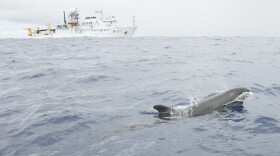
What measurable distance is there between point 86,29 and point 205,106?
12891cm

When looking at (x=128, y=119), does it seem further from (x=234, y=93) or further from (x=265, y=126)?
(x=265, y=126)

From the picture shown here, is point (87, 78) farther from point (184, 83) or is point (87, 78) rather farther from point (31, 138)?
point (31, 138)

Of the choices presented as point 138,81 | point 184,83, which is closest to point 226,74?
point 184,83

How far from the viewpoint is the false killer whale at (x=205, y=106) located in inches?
477

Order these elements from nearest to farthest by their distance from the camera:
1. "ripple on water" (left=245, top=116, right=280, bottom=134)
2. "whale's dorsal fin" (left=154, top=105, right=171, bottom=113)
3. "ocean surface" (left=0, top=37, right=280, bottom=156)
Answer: "ocean surface" (left=0, top=37, right=280, bottom=156) → "ripple on water" (left=245, top=116, right=280, bottom=134) → "whale's dorsal fin" (left=154, top=105, right=171, bottom=113)

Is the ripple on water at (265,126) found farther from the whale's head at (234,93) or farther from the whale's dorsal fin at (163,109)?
the whale's dorsal fin at (163,109)

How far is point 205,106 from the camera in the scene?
12625 millimetres

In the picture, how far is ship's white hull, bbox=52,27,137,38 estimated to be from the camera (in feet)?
440

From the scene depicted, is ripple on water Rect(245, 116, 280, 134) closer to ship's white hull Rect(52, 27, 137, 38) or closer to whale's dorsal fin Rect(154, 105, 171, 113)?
whale's dorsal fin Rect(154, 105, 171, 113)

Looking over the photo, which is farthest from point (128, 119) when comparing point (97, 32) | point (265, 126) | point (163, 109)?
point (97, 32)

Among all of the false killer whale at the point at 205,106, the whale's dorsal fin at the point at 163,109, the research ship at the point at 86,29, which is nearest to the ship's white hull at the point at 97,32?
the research ship at the point at 86,29

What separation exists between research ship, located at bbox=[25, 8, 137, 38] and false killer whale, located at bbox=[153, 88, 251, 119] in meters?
122

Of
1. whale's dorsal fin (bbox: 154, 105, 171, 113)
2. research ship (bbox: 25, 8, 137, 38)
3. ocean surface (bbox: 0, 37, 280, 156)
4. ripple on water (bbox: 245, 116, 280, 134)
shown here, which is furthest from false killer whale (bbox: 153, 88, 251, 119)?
research ship (bbox: 25, 8, 137, 38)

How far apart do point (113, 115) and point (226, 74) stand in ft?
39.8
